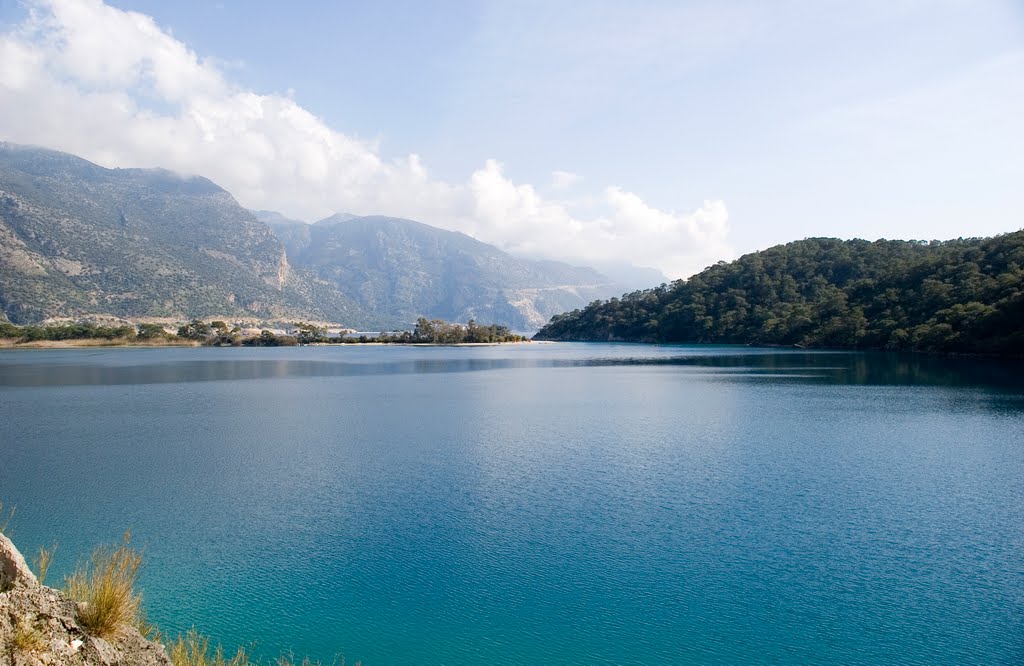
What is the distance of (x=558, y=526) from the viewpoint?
14.7 metres

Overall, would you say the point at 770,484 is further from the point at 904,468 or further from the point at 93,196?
the point at 93,196

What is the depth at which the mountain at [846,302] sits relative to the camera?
2613 inches

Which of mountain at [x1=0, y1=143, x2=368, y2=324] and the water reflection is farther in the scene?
mountain at [x1=0, y1=143, x2=368, y2=324]

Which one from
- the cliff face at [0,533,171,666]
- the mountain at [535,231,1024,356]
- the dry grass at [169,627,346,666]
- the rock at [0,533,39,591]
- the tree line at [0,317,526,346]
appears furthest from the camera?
the tree line at [0,317,526,346]

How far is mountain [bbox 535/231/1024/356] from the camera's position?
218 feet

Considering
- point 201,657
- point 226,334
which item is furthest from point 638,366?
point 226,334

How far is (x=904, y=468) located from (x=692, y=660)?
14.7 m

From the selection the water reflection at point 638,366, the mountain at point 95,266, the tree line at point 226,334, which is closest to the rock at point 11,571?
the water reflection at point 638,366

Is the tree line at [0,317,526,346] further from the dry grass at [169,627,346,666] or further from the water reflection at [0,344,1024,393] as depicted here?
the dry grass at [169,627,346,666]

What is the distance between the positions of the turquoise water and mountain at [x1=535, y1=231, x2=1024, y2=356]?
131 ft

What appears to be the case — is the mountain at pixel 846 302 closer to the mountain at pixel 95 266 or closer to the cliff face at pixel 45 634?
A: the cliff face at pixel 45 634

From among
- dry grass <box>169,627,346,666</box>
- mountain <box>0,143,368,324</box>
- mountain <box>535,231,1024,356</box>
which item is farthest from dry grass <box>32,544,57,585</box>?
mountain <box>0,143,368,324</box>

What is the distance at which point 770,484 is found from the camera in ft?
60.6

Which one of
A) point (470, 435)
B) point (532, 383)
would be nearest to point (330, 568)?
point (470, 435)
